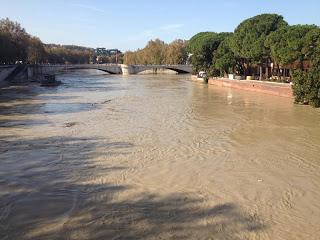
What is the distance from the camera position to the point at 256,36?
61250mm

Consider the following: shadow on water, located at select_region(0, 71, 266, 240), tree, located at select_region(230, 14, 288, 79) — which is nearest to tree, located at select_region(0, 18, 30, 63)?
tree, located at select_region(230, 14, 288, 79)

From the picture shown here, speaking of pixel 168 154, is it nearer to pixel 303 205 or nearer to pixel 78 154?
pixel 78 154

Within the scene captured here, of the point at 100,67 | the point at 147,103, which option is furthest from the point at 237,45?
the point at 100,67

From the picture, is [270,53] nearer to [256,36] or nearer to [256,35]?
[256,36]

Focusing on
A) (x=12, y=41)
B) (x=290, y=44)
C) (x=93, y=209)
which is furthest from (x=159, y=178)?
(x=12, y=41)

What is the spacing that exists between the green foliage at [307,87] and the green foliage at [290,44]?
6.68 meters

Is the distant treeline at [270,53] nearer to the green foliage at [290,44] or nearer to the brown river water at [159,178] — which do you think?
the green foliage at [290,44]

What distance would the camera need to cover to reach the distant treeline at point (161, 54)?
14175 centimetres

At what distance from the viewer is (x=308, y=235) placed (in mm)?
11781

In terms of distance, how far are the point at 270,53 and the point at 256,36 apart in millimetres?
5159

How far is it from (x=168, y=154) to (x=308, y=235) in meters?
9.52

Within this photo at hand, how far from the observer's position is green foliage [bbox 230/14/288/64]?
5903 cm

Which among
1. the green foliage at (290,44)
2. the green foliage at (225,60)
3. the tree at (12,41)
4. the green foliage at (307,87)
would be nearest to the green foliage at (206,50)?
the green foliage at (225,60)

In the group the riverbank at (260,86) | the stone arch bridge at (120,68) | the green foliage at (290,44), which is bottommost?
the stone arch bridge at (120,68)
